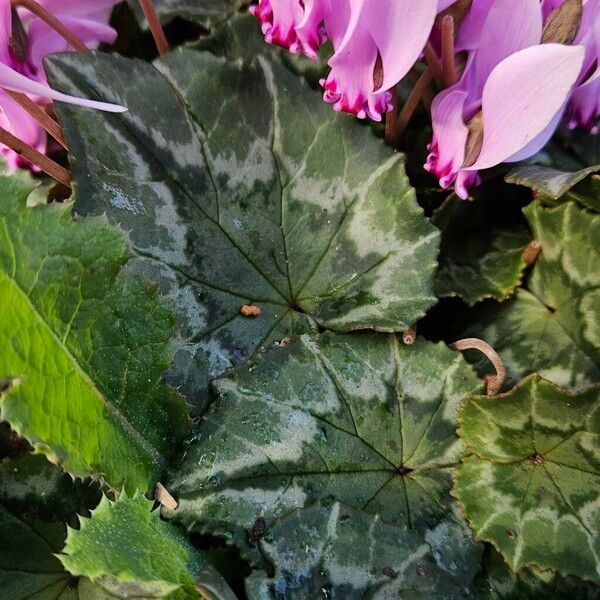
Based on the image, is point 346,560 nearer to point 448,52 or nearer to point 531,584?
point 531,584

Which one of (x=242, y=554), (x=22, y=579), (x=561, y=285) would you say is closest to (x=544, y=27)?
(x=561, y=285)

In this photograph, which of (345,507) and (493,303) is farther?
(493,303)

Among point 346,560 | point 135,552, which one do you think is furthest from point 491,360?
point 135,552

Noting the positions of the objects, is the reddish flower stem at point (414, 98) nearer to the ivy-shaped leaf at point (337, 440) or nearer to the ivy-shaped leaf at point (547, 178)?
the ivy-shaped leaf at point (547, 178)

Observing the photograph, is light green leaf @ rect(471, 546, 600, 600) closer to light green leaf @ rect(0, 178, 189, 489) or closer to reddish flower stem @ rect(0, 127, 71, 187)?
light green leaf @ rect(0, 178, 189, 489)

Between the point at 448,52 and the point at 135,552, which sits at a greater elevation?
the point at 448,52

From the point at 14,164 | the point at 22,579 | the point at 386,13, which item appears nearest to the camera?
the point at 386,13

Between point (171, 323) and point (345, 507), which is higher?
point (171, 323)

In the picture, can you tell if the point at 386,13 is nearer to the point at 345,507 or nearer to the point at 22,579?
the point at 345,507
